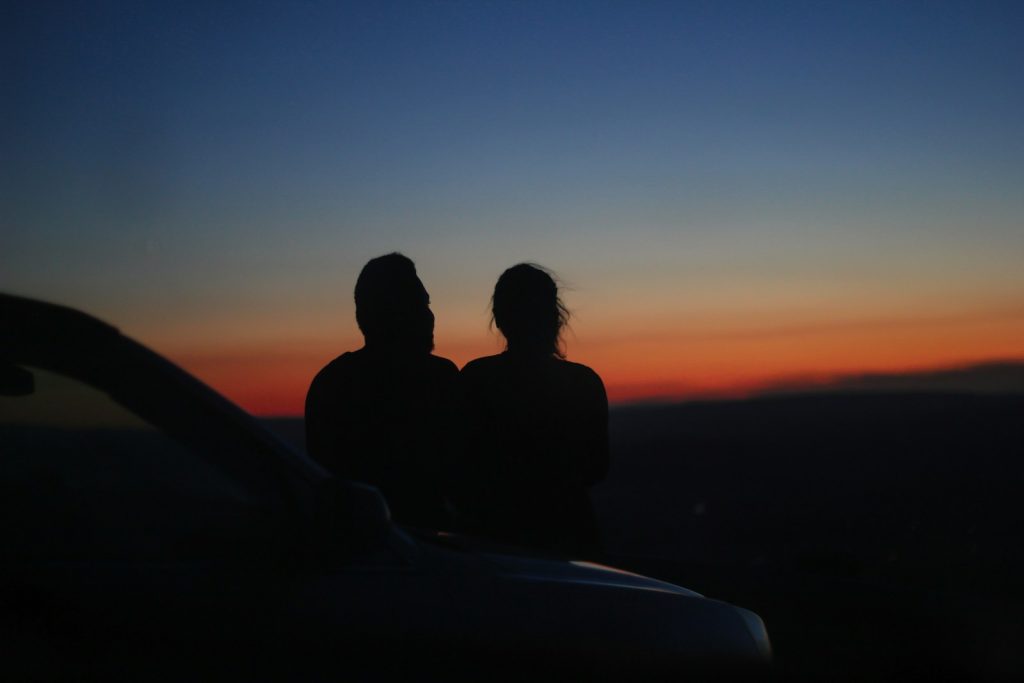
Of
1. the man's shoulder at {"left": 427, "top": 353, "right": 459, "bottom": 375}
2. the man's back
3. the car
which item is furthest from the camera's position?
the man's shoulder at {"left": 427, "top": 353, "right": 459, "bottom": 375}

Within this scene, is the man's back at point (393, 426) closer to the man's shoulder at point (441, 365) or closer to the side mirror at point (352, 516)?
the man's shoulder at point (441, 365)

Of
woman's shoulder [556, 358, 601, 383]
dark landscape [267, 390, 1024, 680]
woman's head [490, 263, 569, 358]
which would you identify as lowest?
dark landscape [267, 390, 1024, 680]

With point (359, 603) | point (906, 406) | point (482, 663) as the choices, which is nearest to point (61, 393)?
point (359, 603)

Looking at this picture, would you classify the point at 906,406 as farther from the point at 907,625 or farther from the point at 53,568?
the point at 53,568

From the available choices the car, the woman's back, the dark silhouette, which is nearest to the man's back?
the dark silhouette

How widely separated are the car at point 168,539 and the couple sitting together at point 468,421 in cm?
206

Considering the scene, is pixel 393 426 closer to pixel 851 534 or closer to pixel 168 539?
Result: pixel 168 539

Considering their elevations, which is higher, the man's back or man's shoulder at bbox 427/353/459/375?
man's shoulder at bbox 427/353/459/375

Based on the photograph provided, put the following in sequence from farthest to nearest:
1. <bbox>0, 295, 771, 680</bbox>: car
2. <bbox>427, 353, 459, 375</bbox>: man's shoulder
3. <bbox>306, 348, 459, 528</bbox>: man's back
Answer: <bbox>427, 353, 459, 375</bbox>: man's shoulder
<bbox>306, 348, 459, 528</bbox>: man's back
<bbox>0, 295, 771, 680</bbox>: car

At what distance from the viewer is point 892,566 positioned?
9.66 metres

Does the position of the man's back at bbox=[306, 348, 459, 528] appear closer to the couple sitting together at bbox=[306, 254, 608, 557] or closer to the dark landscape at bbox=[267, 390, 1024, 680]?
the couple sitting together at bbox=[306, 254, 608, 557]

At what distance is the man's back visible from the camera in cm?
474

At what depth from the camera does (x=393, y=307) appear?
500 centimetres

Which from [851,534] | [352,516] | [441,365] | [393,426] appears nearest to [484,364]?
[441,365]
